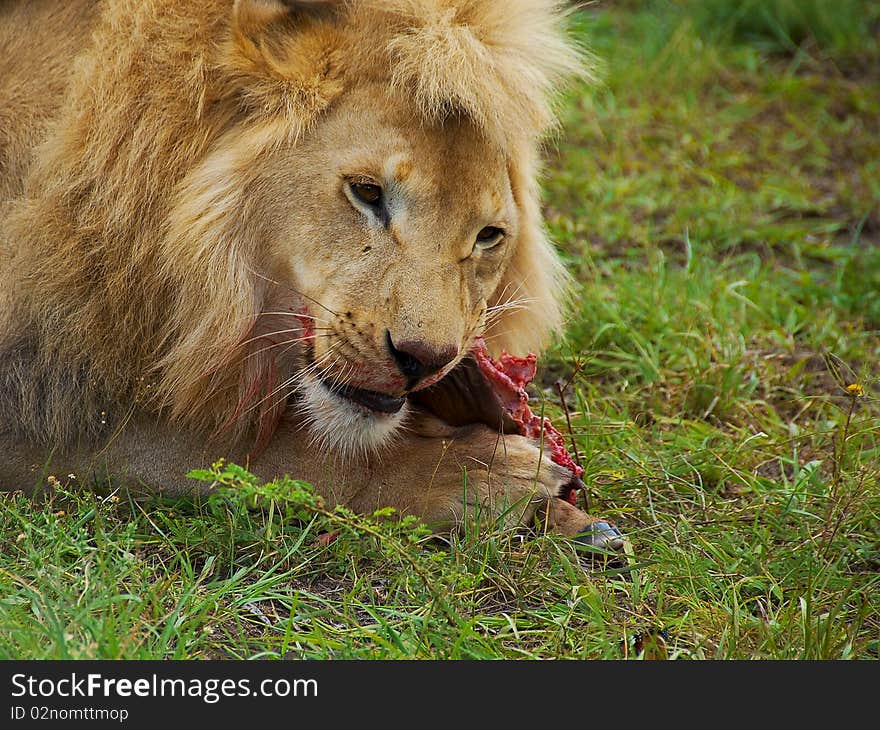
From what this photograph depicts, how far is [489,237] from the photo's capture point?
10.2ft

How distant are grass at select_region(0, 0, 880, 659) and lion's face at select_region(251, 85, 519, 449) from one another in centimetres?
37

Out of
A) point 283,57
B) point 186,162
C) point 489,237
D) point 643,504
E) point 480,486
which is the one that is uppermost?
point 283,57

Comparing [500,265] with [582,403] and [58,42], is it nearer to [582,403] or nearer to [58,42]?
[582,403]

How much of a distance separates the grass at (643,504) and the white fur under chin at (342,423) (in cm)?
19

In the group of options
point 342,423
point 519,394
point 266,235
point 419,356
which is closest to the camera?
point 419,356

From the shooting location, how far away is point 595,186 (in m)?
5.44

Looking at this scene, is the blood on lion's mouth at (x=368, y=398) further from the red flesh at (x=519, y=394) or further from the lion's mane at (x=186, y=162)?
the red flesh at (x=519, y=394)

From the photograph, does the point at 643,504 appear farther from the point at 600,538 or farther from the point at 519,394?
the point at 519,394

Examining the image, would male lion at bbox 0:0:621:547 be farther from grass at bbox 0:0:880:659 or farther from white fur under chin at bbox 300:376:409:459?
grass at bbox 0:0:880:659

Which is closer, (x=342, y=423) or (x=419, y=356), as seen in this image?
(x=419, y=356)

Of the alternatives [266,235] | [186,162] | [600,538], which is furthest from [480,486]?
[186,162]

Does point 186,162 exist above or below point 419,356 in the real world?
above

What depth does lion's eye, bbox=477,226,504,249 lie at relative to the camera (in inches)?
121

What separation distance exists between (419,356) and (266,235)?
466mm
